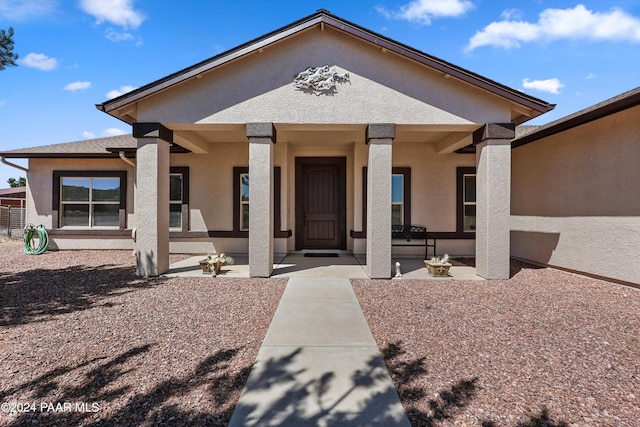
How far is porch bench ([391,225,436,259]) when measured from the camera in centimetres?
941

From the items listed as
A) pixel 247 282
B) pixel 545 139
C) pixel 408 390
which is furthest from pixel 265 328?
pixel 545 139

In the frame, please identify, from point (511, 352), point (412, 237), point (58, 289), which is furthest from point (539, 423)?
point (58, 289)

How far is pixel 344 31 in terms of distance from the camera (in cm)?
658

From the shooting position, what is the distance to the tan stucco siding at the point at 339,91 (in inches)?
263

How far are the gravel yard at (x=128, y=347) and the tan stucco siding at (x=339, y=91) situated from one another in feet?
12.5

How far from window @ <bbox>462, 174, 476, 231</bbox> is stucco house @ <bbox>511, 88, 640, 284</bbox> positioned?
1.25 metres

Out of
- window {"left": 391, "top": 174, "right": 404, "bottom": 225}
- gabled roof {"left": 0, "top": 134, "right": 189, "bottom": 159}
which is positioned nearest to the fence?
gabled roof {"left": 0, "top": 134, "right": 189, "bottom": 159}

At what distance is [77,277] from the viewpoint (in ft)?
22.5

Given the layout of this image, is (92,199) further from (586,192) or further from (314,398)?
(586,192)

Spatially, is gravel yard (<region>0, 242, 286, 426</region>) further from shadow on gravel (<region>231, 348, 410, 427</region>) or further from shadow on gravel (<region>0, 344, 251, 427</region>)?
shadow on gravel (<region>231, 348, 410, 427</region>)

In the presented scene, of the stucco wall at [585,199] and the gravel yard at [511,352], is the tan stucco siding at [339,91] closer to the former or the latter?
the stucco wall at [585,199]

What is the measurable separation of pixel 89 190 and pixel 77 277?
5.29m

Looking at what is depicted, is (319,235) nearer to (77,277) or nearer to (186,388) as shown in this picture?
(77,277)

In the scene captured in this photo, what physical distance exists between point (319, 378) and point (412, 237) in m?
7.46
